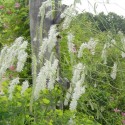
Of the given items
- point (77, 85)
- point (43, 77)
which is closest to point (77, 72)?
point (77, 85)

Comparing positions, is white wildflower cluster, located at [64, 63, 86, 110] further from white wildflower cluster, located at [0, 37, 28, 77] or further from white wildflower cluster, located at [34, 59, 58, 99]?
white wildflower cluster, located at [0, 37, 28, 77]

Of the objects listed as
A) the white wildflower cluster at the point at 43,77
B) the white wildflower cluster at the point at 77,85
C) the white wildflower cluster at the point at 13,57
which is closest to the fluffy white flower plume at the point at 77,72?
the white wildflower cluster at the point at 77,85

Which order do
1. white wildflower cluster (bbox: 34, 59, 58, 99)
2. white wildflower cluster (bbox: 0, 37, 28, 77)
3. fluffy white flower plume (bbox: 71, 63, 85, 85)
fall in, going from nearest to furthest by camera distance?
white wildflower cluster (bbox: 34, 59, 58, 99)
white wildflower cluster (bbox: 0, 37, 28, 77)
fluffy white flower plume (bbox: 71, 63, 85, 85)

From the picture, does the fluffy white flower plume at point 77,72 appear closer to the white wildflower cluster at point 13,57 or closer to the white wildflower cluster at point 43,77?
the white wildflower cluster at point 43,77

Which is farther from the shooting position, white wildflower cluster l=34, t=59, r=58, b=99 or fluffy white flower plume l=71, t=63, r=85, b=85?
fluffy white flower plume l=71, t=63, r=85, b=85

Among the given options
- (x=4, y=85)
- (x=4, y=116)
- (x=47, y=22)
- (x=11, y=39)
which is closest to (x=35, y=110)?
(x=4, y=116)

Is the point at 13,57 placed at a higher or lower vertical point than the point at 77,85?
higher

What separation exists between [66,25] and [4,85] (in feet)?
6.09

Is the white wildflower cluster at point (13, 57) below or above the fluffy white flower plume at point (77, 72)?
above

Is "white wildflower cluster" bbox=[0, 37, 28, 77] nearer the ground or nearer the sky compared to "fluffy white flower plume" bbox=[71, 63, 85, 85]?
nearer the sky

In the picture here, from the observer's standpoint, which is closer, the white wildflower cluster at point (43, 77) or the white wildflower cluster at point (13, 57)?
the white wildflower cluster at point (43, 77)

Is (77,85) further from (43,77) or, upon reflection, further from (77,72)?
(43,77)

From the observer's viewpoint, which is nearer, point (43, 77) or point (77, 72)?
point (43, 77)

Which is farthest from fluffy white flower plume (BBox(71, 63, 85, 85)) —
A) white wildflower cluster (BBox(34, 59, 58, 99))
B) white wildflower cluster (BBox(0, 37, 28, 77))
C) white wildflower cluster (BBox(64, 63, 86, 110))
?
white wildflower cluster (BBox(0, 37, 28, 77))
